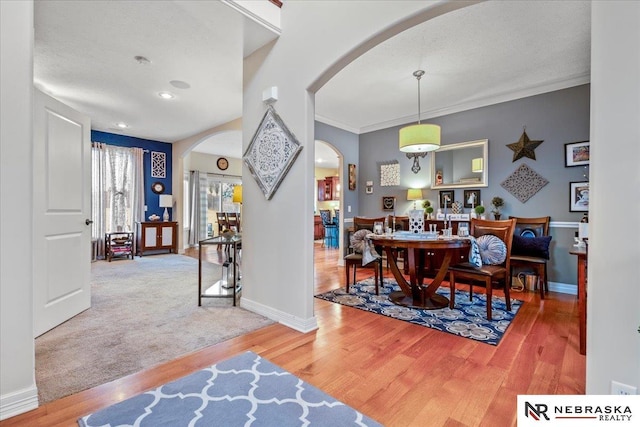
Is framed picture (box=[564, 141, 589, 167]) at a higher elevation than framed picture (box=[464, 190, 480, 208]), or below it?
higher

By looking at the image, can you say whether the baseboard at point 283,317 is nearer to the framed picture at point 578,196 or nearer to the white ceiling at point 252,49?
the white ceiling at point 252,49

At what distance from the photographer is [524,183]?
396 centimetres

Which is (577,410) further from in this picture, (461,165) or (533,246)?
(461,165)

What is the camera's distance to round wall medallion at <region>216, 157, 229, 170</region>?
853 cm

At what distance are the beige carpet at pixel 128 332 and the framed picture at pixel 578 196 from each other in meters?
3.96

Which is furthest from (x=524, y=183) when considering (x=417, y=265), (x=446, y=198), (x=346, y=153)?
(x=346, y=153)

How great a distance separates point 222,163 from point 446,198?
6532mm

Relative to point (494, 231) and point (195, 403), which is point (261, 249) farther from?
point (494, 231)

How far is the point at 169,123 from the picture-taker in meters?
5.58

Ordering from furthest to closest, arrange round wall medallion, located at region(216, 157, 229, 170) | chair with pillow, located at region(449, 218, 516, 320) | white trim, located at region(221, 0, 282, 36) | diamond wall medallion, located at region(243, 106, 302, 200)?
round wall medallion, located at region(216, 157, 229, 170) → chair with pillow, located at region(449, 218, 516, 320) → diamond wall medallion, located at region(243, 106, 302, 200) → white trim, located at region(221, 0, 282, 36)

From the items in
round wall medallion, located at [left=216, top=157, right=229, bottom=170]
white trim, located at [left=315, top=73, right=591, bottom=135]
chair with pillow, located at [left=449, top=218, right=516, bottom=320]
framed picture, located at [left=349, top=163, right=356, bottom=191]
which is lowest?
chair with pillow, located at [left=449, top=218, right=516, bottom=320]

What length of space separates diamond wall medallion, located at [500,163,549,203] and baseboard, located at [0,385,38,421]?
5.11 meters

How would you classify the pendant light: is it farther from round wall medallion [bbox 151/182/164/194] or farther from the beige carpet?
round wall medallion [bbox 151/182/164/194]

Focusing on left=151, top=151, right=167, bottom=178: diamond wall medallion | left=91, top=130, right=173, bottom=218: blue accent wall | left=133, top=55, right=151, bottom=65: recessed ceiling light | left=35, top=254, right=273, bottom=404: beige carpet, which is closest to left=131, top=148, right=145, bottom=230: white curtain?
left=91, top=130, right=173, bottom=218: blue accent wall
